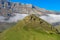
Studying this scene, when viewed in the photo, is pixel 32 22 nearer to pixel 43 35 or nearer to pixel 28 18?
pixel 28 18

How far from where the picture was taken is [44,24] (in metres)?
124

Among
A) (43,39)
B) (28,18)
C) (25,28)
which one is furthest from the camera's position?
(28,18)

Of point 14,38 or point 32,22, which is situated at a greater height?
point 32,22

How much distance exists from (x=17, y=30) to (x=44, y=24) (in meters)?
16.4

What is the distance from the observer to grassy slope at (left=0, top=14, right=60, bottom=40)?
349ft

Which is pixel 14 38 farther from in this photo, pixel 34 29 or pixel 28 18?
pixel 28 18

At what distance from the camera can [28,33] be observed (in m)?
113

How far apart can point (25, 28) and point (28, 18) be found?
34.1ft

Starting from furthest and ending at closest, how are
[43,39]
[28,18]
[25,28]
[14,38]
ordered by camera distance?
1. [28,18]
2. [25,28]
3. [14,38]
4. [43,39]

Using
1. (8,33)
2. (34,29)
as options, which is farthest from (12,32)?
(34,29)

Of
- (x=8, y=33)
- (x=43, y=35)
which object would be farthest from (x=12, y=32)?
(x=43, y=35)

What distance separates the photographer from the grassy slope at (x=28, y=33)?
106500 mm

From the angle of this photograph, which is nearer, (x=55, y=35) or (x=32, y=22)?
(x=55, y=35)

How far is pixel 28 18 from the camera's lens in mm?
129250
